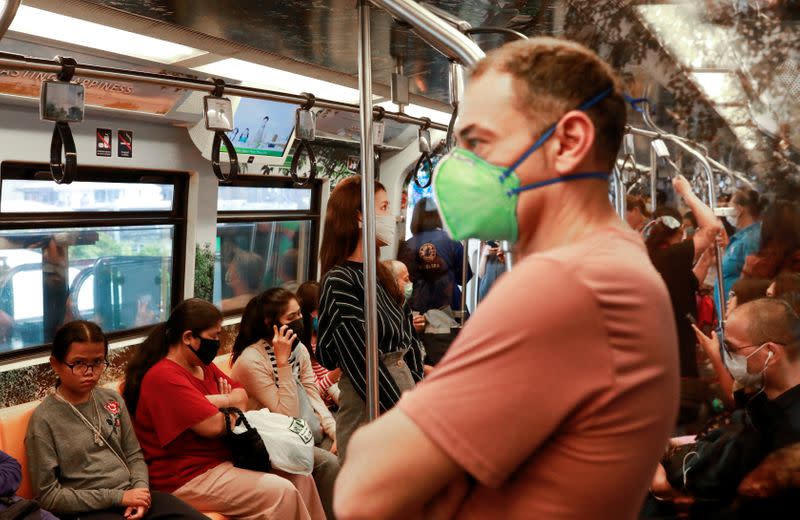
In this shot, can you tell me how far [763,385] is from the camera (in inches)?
93.7

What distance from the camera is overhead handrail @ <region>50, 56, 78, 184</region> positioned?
7.25 feet

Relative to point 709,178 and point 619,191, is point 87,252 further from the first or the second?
point 709,178

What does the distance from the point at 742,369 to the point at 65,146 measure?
7.42 ft

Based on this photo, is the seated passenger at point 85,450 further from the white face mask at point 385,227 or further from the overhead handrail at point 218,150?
the white face mask at point 385,227

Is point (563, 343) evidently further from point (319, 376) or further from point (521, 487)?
point (319, 376)

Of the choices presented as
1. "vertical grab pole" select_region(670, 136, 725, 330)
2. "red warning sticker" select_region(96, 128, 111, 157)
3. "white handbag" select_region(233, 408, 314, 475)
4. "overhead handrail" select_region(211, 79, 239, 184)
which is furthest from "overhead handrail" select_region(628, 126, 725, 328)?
"red warning sticker" select_region(96, 128, 111, 157)

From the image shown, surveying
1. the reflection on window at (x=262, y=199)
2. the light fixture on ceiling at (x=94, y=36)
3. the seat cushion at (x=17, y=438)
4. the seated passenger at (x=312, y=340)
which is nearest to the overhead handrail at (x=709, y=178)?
the light fixture on ceiling at (x=94, y=36)

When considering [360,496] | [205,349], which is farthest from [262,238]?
[360,496]

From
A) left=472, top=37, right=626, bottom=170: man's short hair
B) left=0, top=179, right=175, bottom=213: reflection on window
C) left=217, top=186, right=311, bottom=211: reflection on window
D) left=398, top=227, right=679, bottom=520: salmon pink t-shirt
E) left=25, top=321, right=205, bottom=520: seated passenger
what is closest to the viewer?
left=398, top=227, right=679, bottom=520: salmon pink t-shirt

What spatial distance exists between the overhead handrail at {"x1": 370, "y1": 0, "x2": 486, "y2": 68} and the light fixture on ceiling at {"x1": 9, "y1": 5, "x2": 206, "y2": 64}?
8.20 feet

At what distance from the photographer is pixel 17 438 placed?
3338 millimetres

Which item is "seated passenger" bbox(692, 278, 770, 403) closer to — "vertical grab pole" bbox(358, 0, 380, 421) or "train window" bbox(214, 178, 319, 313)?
"vertical grab pole" bbox(358, 0, 380, 421)

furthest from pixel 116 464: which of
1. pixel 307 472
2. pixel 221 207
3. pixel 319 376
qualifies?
pixel 221 207

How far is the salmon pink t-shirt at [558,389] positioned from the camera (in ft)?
2.39
